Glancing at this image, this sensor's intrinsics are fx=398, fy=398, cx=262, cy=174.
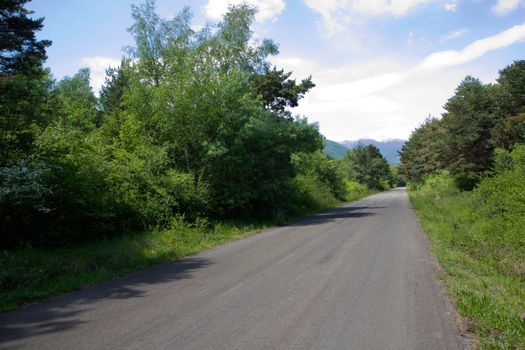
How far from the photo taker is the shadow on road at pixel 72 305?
5909mm

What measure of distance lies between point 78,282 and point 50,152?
4825mm

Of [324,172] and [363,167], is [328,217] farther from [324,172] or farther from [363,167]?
[363,167]

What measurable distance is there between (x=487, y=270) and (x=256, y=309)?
6333mm

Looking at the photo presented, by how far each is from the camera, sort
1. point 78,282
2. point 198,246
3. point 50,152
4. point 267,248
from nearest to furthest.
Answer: point 78,282 → point 50,152 → point 267,248 → point 198,246

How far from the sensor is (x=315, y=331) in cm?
552

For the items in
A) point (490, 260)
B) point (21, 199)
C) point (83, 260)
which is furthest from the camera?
point (490, 260)

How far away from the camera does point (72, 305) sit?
7.18 metres

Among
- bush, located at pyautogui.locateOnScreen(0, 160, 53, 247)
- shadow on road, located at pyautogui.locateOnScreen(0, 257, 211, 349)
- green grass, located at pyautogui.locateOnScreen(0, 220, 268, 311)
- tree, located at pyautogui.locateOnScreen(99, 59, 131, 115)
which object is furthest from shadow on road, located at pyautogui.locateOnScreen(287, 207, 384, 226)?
tree, located at pyautogui.locateOnScreen(99, 59, 131, 115)

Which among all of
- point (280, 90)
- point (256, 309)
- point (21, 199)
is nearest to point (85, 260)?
point (21, 199)

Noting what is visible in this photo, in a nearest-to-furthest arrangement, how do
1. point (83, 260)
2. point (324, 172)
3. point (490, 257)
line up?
point (83, 260)
point (490, 257)
point (324, 172)

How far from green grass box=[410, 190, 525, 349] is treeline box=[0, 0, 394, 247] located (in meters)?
9.39

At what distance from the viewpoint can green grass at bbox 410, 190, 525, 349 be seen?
18.0ft

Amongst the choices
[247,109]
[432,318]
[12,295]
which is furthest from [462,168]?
[12,295]

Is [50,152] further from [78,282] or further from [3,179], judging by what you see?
[78,282]
